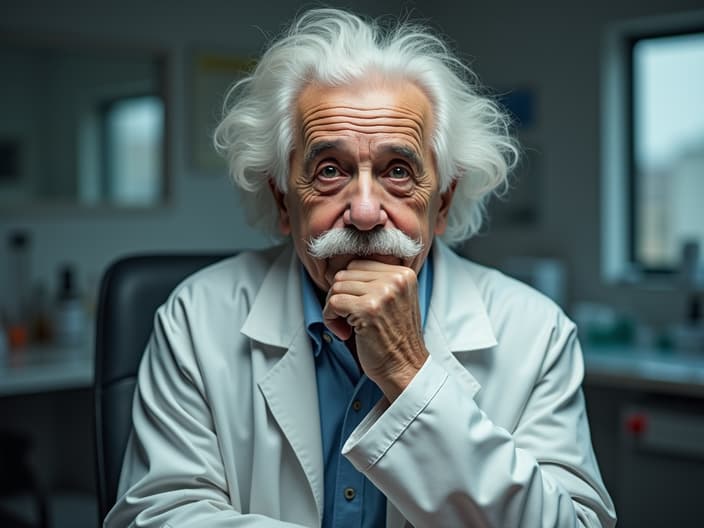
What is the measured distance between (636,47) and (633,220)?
615mm

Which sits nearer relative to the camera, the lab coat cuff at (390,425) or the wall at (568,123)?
the lab coat cuff at (390,425)

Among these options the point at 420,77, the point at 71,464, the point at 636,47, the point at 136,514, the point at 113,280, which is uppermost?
the point at 636,47

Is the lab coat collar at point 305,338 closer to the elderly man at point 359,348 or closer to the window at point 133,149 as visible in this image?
the elderly man at point 359,348

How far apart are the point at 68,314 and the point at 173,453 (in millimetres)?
1789

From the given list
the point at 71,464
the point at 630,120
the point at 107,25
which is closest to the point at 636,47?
the point at 630,120

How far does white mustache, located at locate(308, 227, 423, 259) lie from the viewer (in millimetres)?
1195

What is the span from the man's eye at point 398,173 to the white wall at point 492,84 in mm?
1990

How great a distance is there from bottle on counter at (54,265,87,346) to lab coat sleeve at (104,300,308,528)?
1.63 metres

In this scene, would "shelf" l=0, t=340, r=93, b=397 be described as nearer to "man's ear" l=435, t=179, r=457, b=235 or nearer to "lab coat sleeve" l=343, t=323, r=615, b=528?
"man's ear" l=435, t=179, r=457, b=235

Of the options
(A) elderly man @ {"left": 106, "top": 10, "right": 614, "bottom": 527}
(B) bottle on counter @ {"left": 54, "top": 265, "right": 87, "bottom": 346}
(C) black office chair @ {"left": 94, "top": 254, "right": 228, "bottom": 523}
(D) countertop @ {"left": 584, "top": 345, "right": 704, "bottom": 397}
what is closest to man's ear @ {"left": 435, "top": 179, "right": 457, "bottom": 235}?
(A) elderly man @ {"left": 106, "top": 10, "right": 614, "bottom": 527}

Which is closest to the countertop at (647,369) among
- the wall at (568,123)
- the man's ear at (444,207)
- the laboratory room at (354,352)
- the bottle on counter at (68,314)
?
the laboratory room at (354,352)

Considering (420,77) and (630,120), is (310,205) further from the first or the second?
(630,120)

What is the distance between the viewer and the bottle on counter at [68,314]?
113 inches

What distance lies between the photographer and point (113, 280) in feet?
4.78
